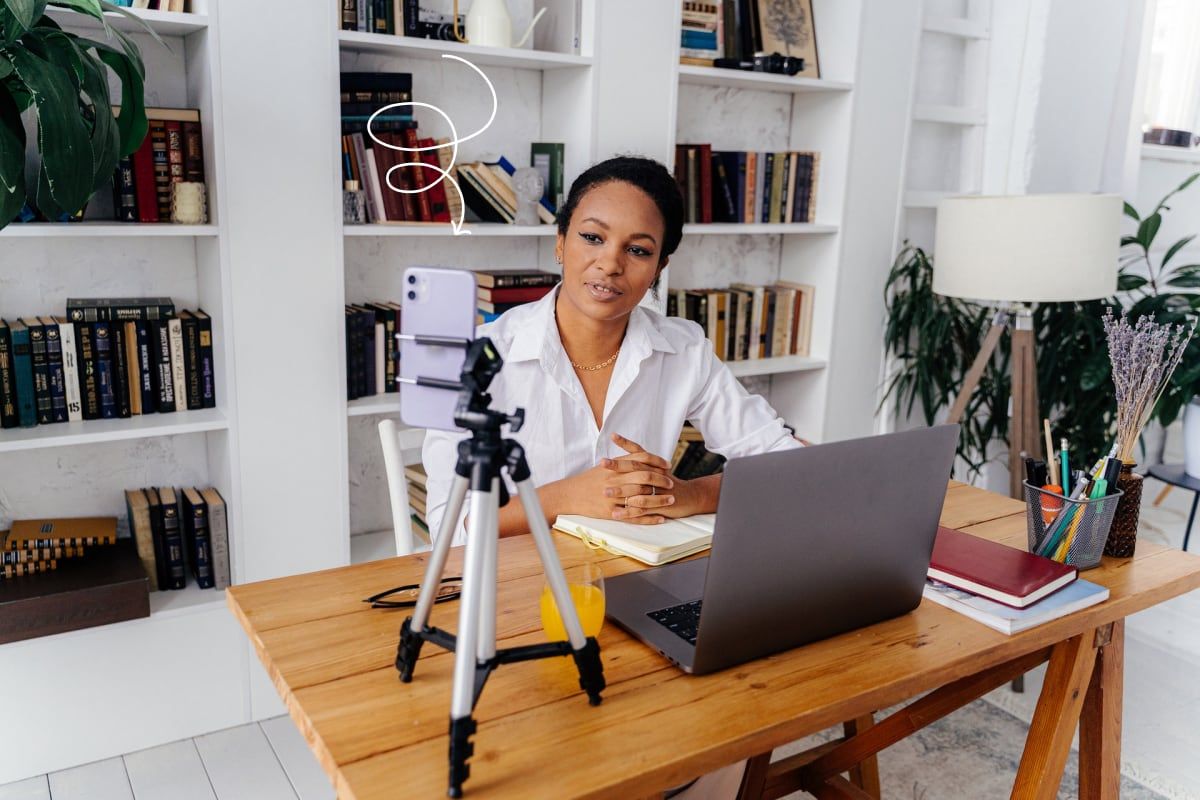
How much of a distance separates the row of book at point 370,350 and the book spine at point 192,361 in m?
Answer: 0.36

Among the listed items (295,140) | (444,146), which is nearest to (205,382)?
(295,140)

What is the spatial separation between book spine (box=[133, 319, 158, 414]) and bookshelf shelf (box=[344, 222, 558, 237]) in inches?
21.3

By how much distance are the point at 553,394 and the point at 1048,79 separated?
257 centimetres

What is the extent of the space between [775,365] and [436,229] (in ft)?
4.24

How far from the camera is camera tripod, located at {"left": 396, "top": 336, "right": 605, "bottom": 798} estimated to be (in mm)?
913

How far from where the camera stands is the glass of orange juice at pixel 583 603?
1150 millimetres

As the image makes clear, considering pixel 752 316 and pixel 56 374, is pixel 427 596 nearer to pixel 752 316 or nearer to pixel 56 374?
pixel 56 374

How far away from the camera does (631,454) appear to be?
164cm

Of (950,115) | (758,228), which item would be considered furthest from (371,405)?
(950,115)

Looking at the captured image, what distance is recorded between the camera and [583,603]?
115 cm

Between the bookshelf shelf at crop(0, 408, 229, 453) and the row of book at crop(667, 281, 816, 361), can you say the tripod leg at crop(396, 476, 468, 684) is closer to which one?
the bookshelf shelf at crop(0, 408, 229, 453)

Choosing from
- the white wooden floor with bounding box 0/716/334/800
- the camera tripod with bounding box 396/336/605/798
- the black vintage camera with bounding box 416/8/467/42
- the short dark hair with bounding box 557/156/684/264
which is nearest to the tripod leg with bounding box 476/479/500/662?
the camera tripod with bounding box 396/336/605/798

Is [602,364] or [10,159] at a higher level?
[10,159]

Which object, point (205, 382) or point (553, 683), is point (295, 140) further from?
point (553, 683)
